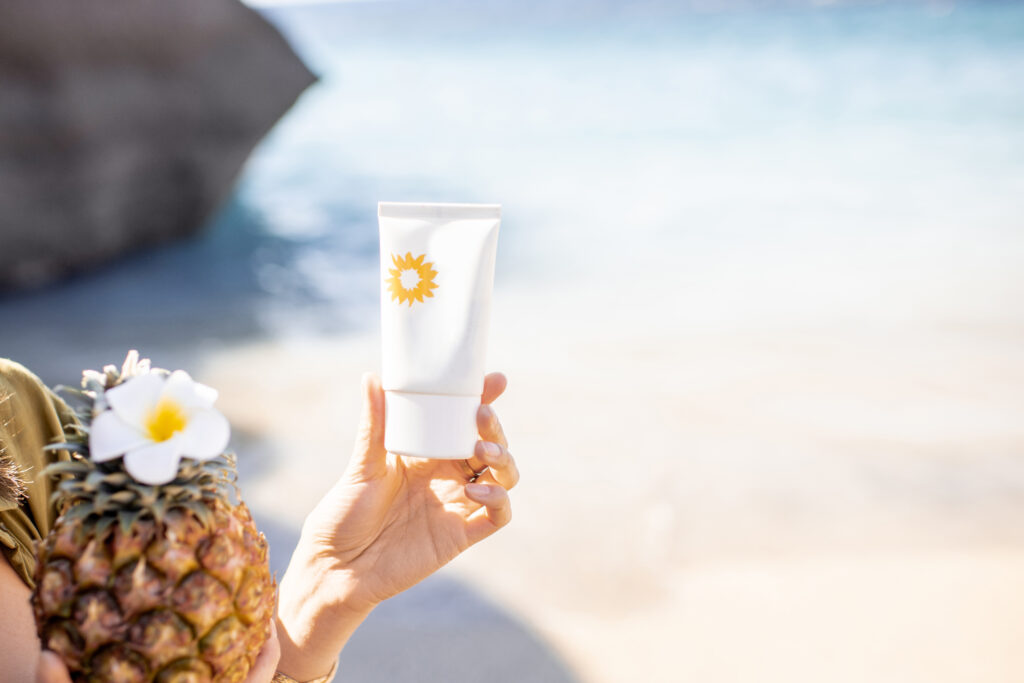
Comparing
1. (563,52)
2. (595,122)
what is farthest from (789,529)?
(563,52)

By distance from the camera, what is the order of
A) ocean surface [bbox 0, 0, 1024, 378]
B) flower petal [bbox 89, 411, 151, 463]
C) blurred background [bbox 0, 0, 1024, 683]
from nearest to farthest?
flower petal [bbox 89, 411, 151, 463] → blurred background [bbox 0, 0, 1024, 683] → ocean surface [bbox 0, 0, 1024, 378]

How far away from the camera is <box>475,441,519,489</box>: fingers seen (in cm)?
125

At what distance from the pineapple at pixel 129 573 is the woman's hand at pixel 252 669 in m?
0.04

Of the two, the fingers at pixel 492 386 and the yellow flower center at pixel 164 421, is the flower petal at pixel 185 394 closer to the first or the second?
the yellow flower center at pixel 164 421

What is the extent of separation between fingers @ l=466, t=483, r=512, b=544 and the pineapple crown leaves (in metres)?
0.43

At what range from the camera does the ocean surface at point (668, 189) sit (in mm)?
6566

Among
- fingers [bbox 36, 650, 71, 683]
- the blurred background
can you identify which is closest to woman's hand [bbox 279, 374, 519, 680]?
fingers [bbox 36, 650, 71, 683]

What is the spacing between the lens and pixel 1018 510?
357 centimetres

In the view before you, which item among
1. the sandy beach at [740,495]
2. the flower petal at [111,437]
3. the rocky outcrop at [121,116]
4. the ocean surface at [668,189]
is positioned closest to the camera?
the flower petal at [111,437]

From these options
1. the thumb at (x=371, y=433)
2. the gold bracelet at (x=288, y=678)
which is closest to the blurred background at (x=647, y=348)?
the gold bracelet at (x=288, y=678)

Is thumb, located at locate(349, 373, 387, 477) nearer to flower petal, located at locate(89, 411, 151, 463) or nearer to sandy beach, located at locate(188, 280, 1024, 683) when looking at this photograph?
flower petal, located at locate(89, 411, 151, 463)

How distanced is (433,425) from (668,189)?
10.7 m

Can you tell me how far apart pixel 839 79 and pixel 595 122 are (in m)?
5.04

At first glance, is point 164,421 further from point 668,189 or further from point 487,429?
point 668,189
